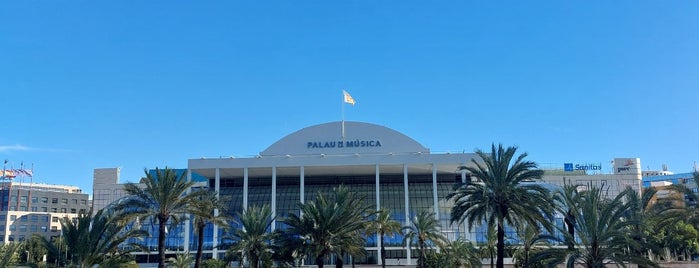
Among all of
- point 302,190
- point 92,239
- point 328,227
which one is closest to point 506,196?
point 328,227

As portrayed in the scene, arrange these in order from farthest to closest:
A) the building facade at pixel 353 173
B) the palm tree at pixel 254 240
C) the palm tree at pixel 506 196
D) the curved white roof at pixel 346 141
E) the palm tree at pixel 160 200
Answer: the curved white roof at pixel 346 141, the building facade at pixel 353 173, the palm tree at pixel 254 240, the palm tree at pixel 160 200, the palm tree at pixel 506 196

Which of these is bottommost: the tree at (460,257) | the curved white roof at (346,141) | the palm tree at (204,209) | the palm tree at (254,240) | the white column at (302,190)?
the tree at (460,257)

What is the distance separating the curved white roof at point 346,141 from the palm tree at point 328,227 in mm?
35665

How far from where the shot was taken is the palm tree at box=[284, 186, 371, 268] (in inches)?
1705

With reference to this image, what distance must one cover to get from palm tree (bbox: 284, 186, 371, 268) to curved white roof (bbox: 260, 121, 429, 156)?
117ft

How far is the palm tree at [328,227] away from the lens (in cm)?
4331

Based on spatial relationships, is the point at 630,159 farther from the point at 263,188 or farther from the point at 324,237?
the point at 324,237

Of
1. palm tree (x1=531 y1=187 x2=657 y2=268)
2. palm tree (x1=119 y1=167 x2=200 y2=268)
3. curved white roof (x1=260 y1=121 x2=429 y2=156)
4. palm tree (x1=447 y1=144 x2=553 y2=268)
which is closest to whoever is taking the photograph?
palm tree (x1=531 y1=187 x2=657 y2=268)

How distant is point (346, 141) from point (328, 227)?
124 ft

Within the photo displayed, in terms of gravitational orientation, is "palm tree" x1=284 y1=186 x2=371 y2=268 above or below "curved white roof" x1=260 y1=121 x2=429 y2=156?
below

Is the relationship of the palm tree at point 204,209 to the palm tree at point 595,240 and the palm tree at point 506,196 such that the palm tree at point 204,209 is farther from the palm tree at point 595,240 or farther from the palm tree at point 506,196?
the palm tree at point 595,240

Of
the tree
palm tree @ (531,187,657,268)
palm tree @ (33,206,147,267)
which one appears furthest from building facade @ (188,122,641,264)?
palm tree @ (531,187,657,268)

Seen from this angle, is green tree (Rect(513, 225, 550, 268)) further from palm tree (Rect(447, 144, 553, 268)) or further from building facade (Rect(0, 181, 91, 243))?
building facade (Rect(0, 181, 91, 243))

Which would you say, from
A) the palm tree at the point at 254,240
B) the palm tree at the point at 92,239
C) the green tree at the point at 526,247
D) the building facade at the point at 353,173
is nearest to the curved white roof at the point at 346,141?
the building facade at the point at 353,173
